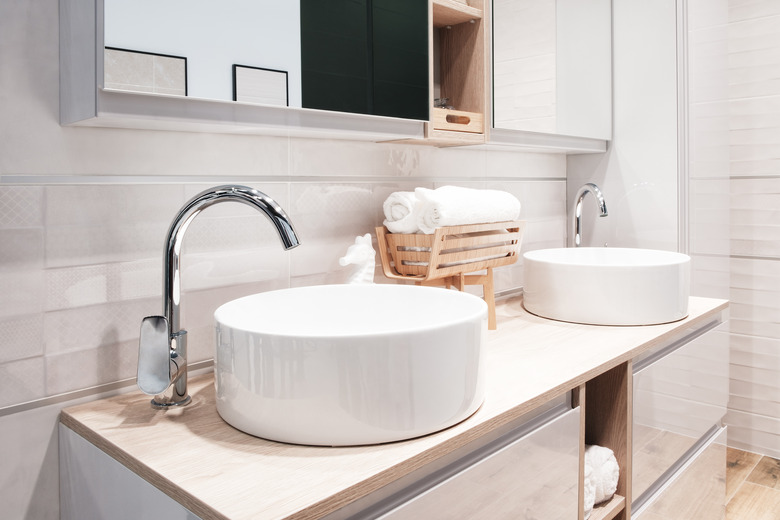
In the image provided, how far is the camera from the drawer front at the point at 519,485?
2.61 ft

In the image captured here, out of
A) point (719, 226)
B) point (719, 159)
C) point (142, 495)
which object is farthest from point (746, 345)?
point (142, 495)

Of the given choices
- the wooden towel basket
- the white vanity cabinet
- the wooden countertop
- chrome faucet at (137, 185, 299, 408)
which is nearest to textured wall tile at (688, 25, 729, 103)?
the white vanity cabinet

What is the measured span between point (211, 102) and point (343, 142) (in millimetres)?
426

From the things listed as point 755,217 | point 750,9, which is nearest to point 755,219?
point 755,217

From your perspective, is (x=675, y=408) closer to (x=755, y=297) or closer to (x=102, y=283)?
(x=755, y=297)

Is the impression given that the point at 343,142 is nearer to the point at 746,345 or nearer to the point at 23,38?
the point at 23,38

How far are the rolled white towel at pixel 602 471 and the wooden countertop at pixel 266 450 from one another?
0.74 feet

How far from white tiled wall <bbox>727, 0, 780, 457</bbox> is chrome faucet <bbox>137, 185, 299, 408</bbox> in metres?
1.99

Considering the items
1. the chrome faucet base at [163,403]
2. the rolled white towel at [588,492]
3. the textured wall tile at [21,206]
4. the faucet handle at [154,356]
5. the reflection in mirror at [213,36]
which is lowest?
the rolled white towel at [588,492]

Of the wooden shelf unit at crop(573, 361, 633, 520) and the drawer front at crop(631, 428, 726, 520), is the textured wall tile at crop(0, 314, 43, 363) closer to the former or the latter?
the wooden shelf unit at crop(573, 361, 633, 520)

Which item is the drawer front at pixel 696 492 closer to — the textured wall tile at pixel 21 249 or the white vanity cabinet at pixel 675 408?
the white vanity cabinet at pixel 675 408

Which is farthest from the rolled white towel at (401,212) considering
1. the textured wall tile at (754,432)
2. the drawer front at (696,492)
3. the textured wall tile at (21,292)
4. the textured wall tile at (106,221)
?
the textured wall tile at (754,432)

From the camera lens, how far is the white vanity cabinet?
1.31 m

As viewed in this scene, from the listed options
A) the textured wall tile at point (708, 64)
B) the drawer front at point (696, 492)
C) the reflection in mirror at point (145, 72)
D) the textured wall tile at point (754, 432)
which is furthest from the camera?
the textured wall tile at point (754, 432)
